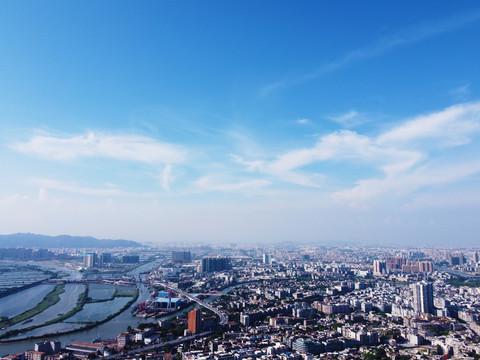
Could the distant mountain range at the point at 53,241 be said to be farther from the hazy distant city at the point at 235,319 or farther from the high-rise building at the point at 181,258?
the hazy distant city at the point at 235,319

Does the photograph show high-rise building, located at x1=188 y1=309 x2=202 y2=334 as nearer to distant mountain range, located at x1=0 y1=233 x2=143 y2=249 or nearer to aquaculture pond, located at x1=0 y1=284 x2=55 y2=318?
aquaculture pond, located at x1=0 y1=284 x2=55 y2=318

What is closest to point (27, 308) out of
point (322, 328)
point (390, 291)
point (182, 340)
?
point (182, 340)

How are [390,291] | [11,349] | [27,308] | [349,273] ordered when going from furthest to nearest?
1. [349,273]
2. [390,291]
3. [27,308]
4. [11,349]

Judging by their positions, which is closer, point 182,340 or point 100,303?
point 182,340

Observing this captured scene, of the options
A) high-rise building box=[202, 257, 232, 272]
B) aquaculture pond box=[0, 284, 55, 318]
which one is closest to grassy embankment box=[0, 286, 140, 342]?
aquaculture pond box=[0, 284, 55, 318]

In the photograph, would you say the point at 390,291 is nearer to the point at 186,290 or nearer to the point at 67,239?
the point at 186,290

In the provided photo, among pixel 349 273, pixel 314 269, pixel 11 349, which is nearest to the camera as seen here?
pixel 11 349

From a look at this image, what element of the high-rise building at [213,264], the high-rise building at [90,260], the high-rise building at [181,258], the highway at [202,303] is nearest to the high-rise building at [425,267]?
the high-rise building at [213,264]
